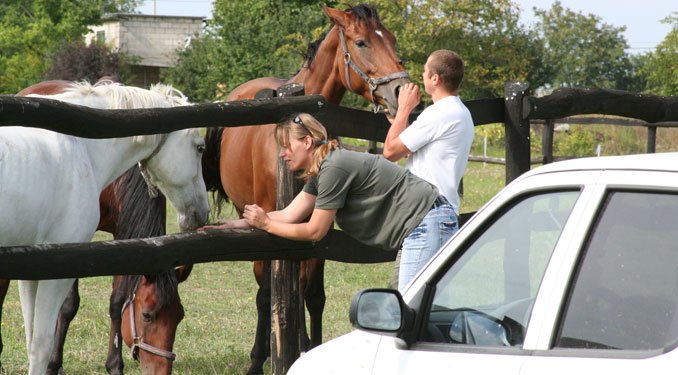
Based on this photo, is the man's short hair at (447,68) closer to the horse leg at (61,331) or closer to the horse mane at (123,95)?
the horse mane at (123,95)

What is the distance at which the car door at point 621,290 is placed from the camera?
7.83ft

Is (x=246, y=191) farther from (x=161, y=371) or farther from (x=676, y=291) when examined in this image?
(x=676, y=291)

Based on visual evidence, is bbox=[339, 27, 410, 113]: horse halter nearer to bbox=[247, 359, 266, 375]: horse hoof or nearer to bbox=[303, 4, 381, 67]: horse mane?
bbox=[303, 4, 381, 67]: horse mane

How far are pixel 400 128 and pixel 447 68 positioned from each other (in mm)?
389

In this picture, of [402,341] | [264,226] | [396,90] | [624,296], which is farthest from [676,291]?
[396,90]

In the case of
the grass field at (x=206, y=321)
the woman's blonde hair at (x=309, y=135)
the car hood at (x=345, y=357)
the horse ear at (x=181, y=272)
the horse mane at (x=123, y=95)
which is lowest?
the grass field at (x=206, y=321)

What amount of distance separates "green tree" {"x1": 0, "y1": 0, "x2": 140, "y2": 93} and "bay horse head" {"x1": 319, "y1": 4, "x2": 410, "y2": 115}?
48006 millimetres

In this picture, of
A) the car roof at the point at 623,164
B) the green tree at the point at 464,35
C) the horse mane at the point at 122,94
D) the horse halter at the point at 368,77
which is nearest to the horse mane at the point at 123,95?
the horse mane at the point at 122,94

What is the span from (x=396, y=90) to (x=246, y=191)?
1.61 m

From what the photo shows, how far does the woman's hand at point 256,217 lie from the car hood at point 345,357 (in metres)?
1.38

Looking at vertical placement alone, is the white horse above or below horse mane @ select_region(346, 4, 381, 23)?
below

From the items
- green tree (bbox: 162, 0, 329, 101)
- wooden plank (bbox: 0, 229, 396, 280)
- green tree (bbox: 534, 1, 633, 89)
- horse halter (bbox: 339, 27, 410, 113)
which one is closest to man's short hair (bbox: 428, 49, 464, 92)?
wooden plank (bbox: 0, 229, 396, 280)

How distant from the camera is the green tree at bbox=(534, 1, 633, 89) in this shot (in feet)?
298

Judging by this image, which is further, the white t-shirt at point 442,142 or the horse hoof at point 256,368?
the horse hoof at point 256,368
